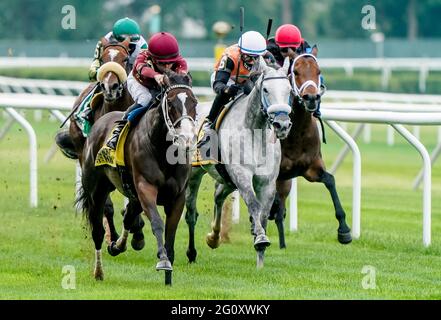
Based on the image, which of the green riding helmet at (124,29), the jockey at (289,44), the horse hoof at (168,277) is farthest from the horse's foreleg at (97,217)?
the green riding helmet at (124,29)

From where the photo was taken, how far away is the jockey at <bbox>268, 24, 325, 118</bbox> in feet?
31.2

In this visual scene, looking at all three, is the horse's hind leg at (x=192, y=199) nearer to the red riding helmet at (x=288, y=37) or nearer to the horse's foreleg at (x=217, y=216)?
the horse's foreleg at (x=217, y=216)

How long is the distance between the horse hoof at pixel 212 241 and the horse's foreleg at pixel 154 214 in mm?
1739

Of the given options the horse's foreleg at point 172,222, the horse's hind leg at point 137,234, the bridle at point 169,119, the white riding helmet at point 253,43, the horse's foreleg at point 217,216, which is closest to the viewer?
the bridle at point 169,119

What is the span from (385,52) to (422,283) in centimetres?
3454

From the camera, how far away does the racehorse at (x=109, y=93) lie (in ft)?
31.7

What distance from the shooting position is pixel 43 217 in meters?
11.5

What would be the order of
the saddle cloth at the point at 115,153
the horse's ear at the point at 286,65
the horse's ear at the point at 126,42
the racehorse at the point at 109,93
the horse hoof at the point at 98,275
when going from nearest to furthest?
1. the horse hoof at the point at 98,275
2. the saddle cloth at the point at 115,153
3. the horse's ear at the point at 286,65
4. the racehorse at the point at 109,93
5. the horse's ear at the point at 126,42

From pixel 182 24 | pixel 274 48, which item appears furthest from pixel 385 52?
pixel 274 48

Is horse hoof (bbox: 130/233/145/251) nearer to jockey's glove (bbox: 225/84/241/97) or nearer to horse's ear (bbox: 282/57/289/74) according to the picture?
jockey's glove (bbox: 225/84/241/97)

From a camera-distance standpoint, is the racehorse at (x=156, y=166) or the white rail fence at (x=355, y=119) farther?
the white rail fence at (x=355, y=119)

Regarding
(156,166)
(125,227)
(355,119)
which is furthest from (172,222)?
(355,119)

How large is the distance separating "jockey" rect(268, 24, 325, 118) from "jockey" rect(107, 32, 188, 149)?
118 centimetres
